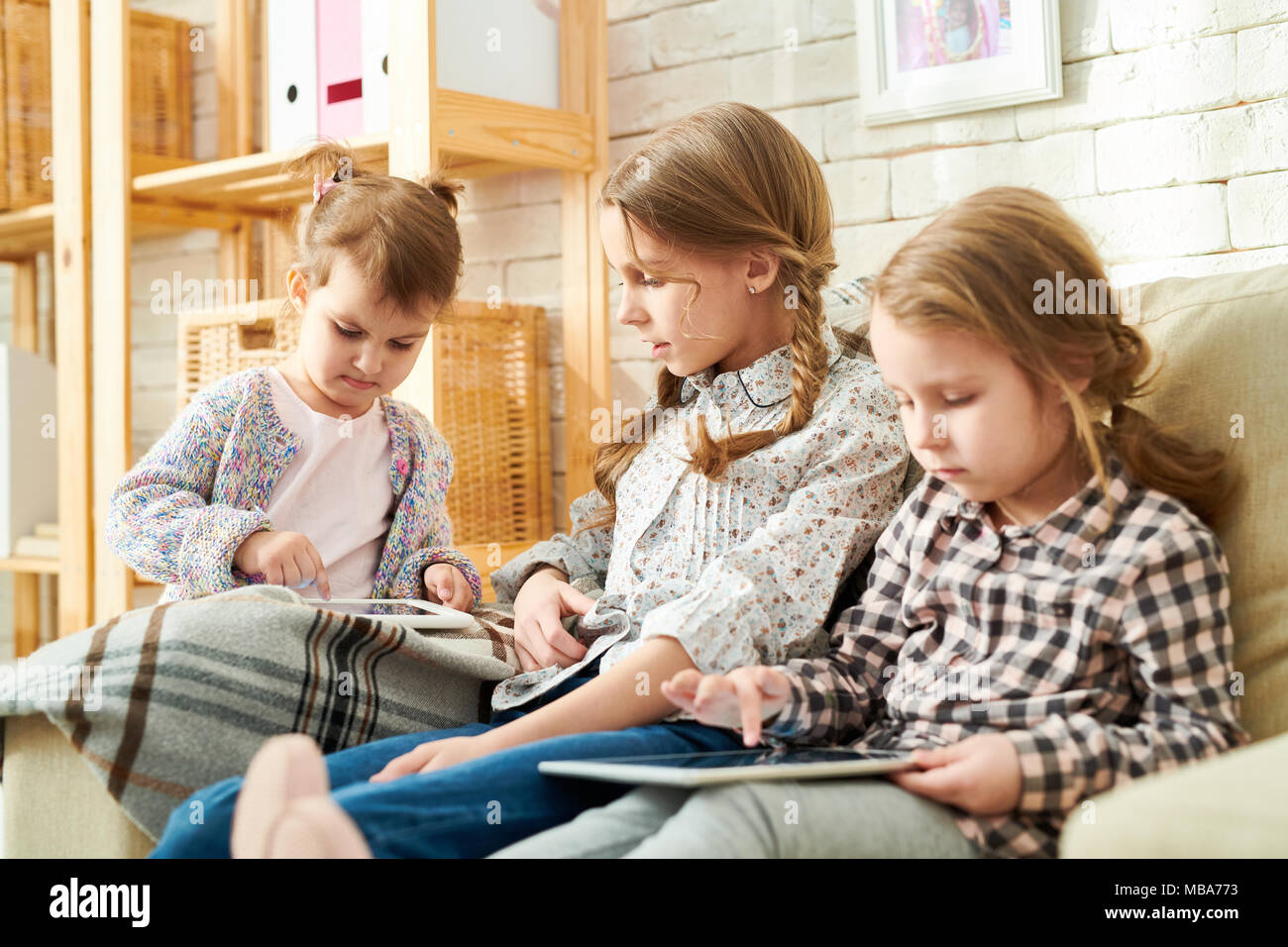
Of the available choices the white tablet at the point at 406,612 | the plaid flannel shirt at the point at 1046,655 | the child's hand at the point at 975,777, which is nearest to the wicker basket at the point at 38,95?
the white tablet at the point at 406,612

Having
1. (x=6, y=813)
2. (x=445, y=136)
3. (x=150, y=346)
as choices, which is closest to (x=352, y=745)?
(x=6, y=813)

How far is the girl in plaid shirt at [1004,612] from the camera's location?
805mm

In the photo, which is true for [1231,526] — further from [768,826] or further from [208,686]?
[208,686]

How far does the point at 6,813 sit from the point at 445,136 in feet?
3.74

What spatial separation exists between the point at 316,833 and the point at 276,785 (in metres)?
0.04

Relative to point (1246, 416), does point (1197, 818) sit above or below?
below

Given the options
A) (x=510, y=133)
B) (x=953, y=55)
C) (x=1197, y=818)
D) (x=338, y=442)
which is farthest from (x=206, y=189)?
(x=1197, y=818)

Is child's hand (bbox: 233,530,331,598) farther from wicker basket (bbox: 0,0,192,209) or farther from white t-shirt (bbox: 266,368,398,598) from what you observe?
wicker basket (bbox: 0,0,192,209)

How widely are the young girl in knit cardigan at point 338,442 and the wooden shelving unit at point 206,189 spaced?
0.35 m

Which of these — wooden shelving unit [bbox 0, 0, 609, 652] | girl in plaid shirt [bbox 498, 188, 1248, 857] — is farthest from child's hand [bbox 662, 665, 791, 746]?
wooden shelving unit [bbox 0, 0, 609, 652]

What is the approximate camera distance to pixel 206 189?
2.25 metres

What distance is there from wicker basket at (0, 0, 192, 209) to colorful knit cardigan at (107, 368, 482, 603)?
132 cm

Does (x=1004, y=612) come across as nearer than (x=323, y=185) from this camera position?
Yes

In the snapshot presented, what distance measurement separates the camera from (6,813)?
0.99 meters
